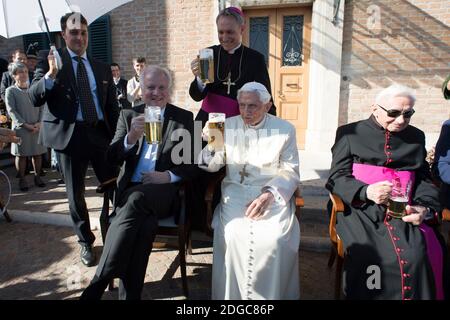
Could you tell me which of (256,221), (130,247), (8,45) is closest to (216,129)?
(256,221)

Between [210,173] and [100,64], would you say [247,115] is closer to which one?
[210,173]

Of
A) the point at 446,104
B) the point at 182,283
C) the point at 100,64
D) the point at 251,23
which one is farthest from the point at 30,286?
the point at 446,104

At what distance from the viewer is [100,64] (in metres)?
3.18

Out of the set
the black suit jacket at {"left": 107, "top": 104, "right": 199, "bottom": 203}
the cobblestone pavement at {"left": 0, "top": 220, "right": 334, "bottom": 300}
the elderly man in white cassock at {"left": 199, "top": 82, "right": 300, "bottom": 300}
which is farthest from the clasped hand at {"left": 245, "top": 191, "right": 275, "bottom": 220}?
the cobblestone pavement at {"left": 0, "top": 220, "right": 334, "bottom": 300}

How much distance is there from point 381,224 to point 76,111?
9.18 ft

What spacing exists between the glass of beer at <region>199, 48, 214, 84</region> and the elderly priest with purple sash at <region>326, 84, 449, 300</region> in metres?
1.26

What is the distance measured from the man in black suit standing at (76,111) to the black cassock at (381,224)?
2.20 m

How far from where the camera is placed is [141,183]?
9.18ft

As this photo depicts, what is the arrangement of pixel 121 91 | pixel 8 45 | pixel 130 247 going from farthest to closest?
pixel 8 45 < pixel 121 91 < pixel 130 247

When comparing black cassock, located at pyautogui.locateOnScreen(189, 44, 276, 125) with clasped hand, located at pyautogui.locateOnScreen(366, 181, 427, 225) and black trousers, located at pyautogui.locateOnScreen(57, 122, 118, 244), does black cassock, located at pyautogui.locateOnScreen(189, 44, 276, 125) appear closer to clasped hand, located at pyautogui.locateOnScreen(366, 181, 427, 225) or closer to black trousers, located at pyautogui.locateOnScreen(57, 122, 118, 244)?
black trousers, located at pyautogui.locateOnScreen(57, 122, 118, 244)

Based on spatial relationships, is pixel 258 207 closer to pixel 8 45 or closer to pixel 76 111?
pixel 76 111

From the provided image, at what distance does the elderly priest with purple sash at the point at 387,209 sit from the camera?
212 centimetres

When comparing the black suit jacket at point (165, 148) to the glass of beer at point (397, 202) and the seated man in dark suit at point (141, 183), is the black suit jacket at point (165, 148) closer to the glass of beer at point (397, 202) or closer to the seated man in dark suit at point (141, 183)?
the seated man in dark suit at point (141, 183)
